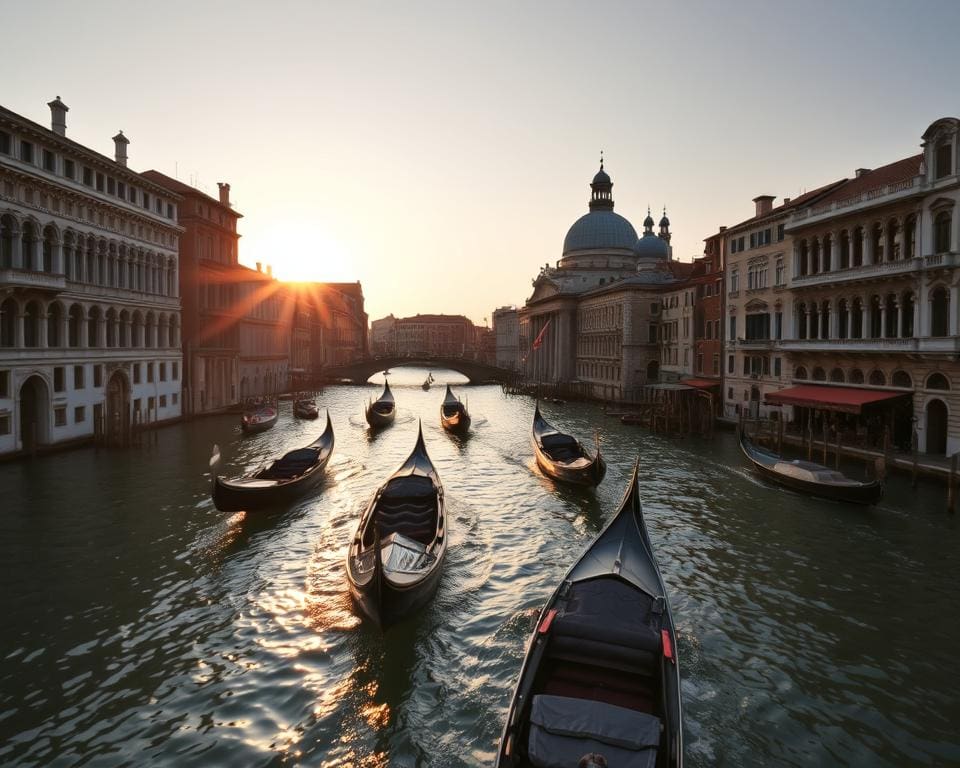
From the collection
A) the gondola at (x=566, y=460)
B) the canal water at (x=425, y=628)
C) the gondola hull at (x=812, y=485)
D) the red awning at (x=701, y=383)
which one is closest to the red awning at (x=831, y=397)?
the canal water at (x=425, y=628)

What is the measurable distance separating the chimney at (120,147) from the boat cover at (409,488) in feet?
88.6

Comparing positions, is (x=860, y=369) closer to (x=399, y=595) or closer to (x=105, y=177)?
(x=399, y=595)

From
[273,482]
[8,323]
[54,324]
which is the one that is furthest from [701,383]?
[8,323]

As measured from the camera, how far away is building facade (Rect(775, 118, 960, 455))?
69.3 feet

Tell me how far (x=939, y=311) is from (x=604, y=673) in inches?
804

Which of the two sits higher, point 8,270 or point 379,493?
point 8,270

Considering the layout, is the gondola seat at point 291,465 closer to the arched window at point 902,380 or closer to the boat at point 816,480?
the boat at point 816,480

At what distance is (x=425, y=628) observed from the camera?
10.7 meters

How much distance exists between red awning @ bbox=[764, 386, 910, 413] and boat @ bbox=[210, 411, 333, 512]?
1907 cm

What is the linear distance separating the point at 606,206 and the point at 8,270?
65.9m

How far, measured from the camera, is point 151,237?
3198 cm

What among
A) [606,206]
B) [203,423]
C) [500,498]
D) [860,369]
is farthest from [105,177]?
[606,206]

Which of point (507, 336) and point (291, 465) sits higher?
point (507, 336)

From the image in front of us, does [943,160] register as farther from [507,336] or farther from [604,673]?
[507,336]
